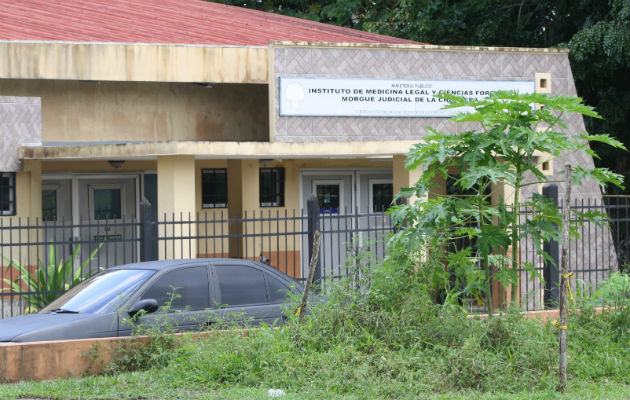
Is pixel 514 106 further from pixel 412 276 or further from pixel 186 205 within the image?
pixel 186 205

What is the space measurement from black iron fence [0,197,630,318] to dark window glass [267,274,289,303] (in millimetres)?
1585

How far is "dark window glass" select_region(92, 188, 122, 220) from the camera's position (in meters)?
18.4

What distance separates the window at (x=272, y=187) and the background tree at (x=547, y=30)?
28.1 feet

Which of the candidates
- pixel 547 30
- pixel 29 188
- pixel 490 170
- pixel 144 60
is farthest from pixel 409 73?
pixel 547 30

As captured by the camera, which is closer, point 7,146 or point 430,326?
point 430,326

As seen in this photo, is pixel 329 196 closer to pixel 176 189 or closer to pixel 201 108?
pixel 201 108

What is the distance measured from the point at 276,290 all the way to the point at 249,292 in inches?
14.4

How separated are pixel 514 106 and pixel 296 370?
10.8 ft

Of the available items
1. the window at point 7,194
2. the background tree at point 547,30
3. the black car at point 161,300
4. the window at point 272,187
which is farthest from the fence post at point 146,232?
the background tree at point 547,30

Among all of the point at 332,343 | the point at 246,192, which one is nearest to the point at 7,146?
the point at 246,192

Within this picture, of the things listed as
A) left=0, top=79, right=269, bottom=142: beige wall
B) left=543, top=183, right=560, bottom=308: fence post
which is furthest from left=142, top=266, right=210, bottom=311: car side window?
left=0, top=79, right=269, bottom=142: beige wall

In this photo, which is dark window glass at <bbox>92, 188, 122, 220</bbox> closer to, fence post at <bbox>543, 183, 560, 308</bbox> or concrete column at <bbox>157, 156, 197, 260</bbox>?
concrete column at <bbox>157, 156, 197, 260</bbox>

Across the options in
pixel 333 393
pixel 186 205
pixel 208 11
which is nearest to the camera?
pixel 333 393

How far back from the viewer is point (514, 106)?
8.85 meters
